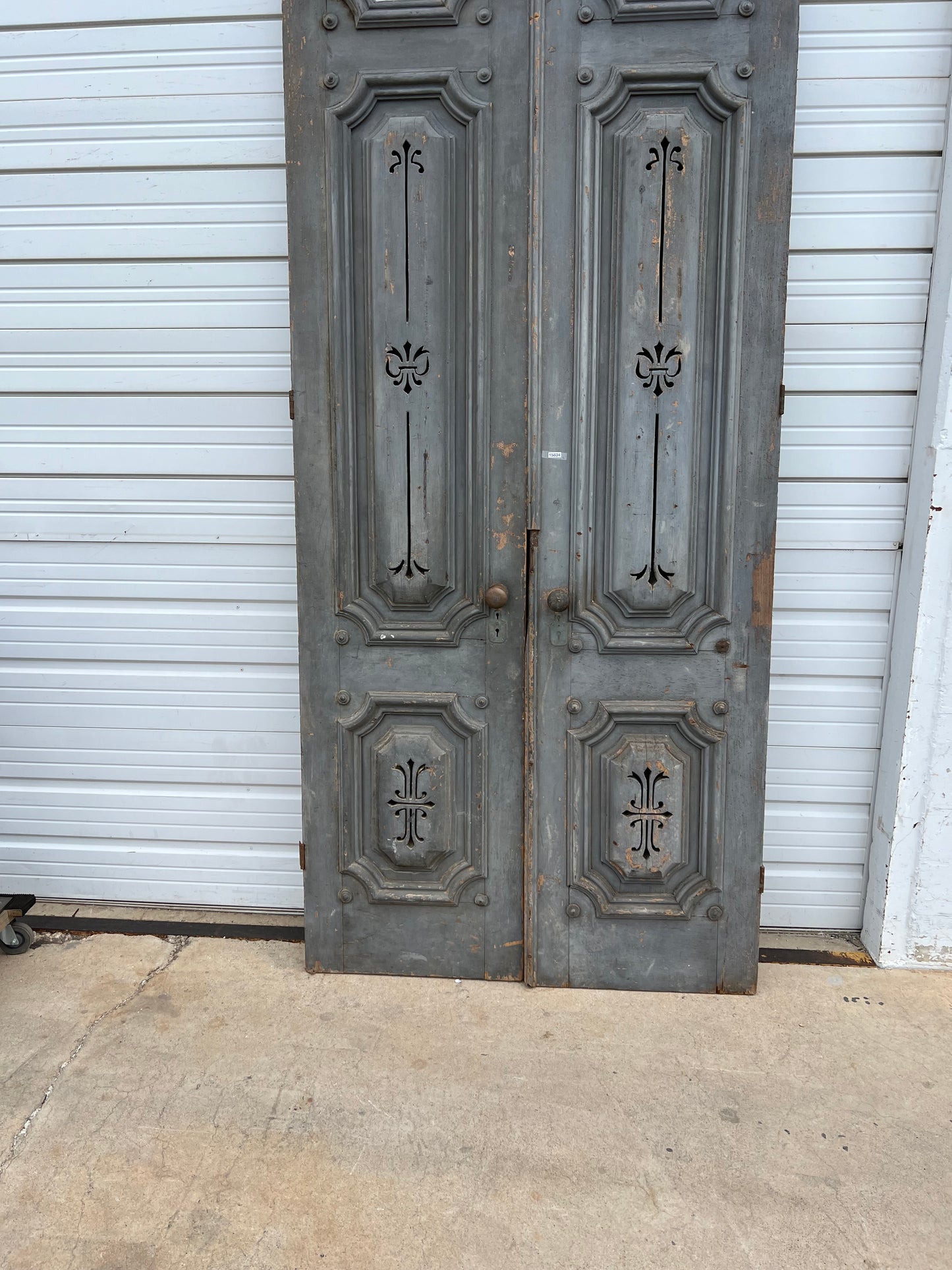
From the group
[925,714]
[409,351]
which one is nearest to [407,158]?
[409,351]

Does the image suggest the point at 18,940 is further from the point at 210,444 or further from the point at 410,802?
the point at 210,444

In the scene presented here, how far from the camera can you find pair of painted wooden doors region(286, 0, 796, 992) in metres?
2.33

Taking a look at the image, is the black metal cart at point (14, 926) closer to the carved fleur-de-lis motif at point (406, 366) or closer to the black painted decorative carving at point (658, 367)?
the carved fleur-de-lis motif at point (406, 366)

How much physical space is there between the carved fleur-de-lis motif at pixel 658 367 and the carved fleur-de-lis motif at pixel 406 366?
0.61 meters

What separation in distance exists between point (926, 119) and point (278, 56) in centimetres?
196

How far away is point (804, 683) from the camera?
A: 2863 mm

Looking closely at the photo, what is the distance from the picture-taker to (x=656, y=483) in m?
2.47

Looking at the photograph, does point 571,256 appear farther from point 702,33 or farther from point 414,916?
point 414,916

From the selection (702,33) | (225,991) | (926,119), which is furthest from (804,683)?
(225,991)

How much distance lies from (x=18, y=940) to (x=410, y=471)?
80.3 inches

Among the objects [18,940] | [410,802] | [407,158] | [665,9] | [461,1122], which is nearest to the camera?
[461,1122]

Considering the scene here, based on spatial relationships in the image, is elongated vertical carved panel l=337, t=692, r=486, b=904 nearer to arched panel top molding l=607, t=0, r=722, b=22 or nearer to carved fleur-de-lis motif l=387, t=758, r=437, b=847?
carved fleur-de-lis motif l=387, t=758, r=437, b=847

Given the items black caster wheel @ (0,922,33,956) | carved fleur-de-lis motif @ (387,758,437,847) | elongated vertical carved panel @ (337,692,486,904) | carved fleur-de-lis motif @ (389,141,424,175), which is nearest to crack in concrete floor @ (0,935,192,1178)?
black caster wheel @ (0,922,33,956)

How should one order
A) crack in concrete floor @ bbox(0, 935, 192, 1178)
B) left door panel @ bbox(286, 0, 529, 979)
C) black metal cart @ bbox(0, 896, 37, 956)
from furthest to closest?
black metal cart @ bbox(0, 896, 37, 956) < left door panel @ bbox(286, 0, 529, 979) < crack in concrete floor @ bbox(0, 935, 192, 1178)
